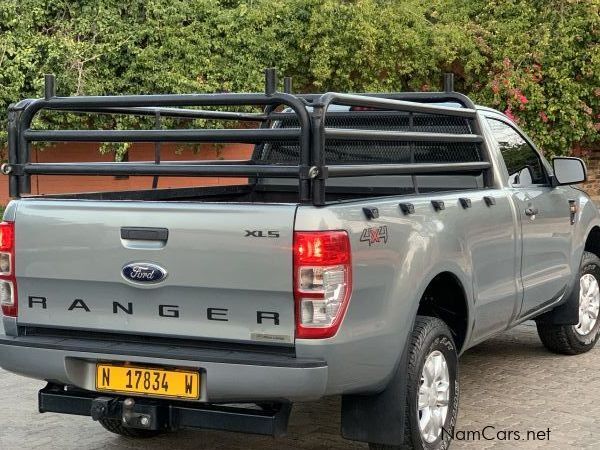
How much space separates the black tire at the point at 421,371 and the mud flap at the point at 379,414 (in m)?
0.07

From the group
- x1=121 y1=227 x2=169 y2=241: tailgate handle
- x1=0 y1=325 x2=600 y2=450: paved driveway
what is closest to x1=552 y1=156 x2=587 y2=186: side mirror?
x1=0 y1=325 x2=600 y2=450: paved driveway

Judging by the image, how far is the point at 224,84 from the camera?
19.6 metres

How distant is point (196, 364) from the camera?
416cm

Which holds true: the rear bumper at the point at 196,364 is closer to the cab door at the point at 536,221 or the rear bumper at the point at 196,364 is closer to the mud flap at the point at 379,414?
the mud flap at the point at 379,414

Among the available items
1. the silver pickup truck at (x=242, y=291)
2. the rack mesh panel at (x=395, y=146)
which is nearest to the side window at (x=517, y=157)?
the rack mesh panel at (x=395, y=146)

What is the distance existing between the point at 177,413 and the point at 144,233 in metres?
0.80

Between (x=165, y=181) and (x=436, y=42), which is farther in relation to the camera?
(x=436, y=42)

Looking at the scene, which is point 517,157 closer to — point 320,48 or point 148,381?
point 148,381

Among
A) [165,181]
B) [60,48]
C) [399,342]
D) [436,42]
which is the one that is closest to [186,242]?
[399,342]

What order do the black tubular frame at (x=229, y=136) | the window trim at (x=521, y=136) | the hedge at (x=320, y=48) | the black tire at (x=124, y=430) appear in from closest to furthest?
the black tubular frame at (x=229, y=136)
the black tire at (x=124, y=430)
the window trim at (x=521, y=136)
the hedge at (x=320, y=48)

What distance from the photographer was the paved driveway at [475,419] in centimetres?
536

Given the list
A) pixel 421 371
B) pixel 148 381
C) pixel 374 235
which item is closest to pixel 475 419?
pixel 421 371

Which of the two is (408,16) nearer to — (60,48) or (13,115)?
(60,48)

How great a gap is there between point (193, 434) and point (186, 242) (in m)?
1.76
